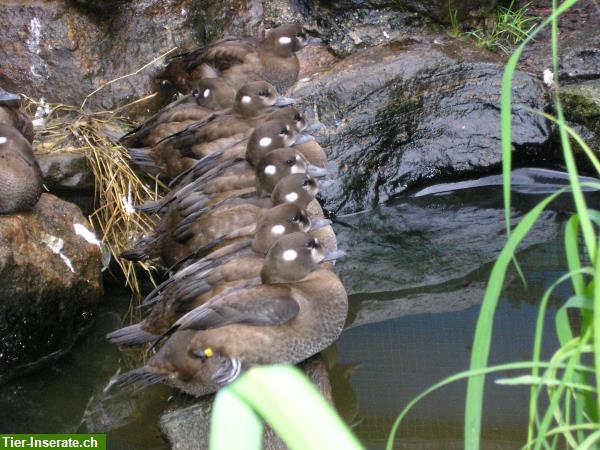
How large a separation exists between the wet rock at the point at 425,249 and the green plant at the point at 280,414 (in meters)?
3.99

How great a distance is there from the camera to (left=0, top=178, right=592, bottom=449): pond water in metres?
4.24

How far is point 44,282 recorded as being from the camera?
4.83m

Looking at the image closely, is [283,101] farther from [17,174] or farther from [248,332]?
[248,332]

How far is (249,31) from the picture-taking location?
7.37 metres

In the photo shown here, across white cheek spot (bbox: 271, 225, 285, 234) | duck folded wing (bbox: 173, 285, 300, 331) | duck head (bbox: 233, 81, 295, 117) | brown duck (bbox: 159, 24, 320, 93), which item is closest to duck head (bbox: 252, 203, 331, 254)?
white cheek spot (bbox: 271, 225, 285, 234)

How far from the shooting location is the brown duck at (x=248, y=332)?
393 cm

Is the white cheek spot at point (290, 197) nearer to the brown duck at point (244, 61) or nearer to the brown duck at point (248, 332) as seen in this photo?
the brown duck at point (248, 332)

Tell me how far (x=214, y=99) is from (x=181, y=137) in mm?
548

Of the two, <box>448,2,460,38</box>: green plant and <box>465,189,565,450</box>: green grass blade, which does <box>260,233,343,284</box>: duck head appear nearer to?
<box>465,189,565,450</box>: green grass blade

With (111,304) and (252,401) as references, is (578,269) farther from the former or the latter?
(111,304)

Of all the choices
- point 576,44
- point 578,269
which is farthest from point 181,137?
point 578,269

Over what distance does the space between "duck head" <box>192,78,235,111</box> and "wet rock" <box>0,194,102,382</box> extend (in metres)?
1.39

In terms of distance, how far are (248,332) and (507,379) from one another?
2046 millimetres

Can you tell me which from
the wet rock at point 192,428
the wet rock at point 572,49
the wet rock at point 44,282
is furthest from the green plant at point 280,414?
the wet rock at point 572,49
